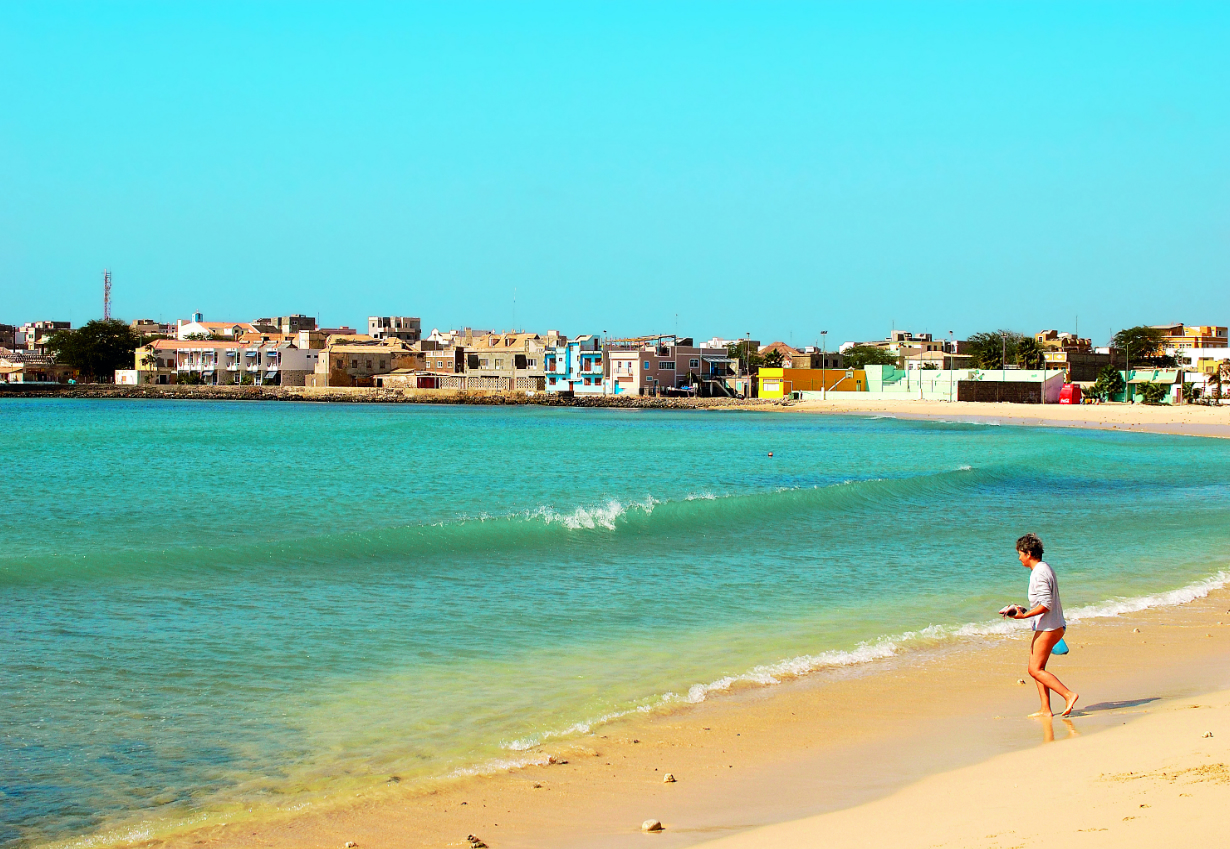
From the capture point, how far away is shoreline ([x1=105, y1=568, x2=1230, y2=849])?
5.43 m

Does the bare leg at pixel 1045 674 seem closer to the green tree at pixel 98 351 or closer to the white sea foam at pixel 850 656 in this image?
the white sea foam at pixel 850 656

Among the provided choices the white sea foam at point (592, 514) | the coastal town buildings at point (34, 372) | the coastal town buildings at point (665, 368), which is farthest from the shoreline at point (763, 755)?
the coastal town buildings at point (34, 372)

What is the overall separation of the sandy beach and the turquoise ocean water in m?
29.6

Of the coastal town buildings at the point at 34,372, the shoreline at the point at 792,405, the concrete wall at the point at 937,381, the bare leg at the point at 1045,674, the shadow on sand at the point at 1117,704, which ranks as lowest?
Result: the shadow on sand at the point at 1117,704

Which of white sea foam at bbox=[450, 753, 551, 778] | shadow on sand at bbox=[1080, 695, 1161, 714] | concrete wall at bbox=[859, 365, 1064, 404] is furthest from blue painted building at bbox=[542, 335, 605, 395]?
white sea foam at bbox=[450, 753, 551, 778]

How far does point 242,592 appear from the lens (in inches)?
492

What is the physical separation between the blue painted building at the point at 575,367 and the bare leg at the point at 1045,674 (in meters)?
100

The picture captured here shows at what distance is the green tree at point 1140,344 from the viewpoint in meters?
105

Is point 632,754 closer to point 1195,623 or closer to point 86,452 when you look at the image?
point 1195,623

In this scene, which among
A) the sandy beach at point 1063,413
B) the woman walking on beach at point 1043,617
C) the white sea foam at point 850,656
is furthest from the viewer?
the sandy beach at point 1063,413

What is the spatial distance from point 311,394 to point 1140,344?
279 ft

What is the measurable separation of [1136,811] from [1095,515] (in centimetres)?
1758

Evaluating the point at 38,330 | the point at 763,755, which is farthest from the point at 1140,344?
the point at 38,330

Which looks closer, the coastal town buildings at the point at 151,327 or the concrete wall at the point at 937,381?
the concrete wall at the point at 937,381
